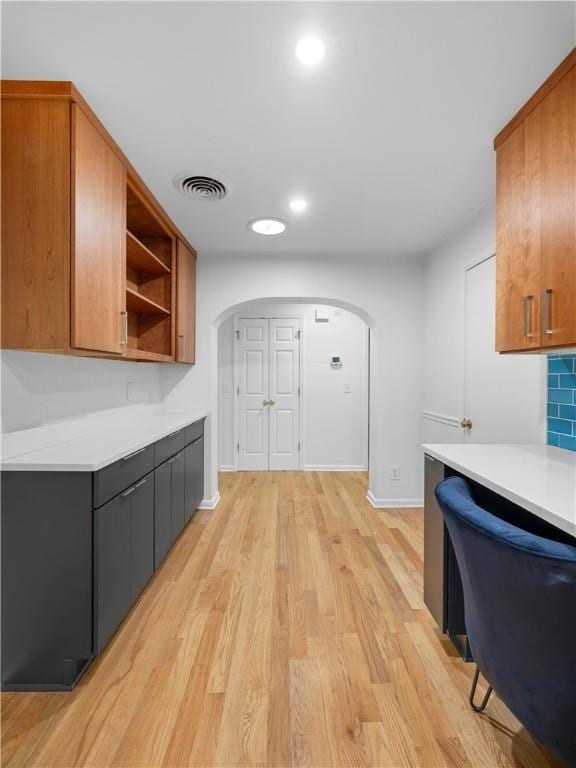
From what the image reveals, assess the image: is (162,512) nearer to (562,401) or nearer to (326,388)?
(562,401)

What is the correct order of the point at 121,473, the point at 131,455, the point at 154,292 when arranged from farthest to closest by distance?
the point at 154,292 → the point at 131,455 → the point at 121,473

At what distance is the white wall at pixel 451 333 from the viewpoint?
2560 millimetres

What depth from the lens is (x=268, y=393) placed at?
530 cm

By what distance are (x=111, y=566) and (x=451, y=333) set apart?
2862 millimetres

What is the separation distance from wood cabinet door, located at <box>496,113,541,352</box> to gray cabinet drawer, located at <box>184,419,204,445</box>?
225 centimetres

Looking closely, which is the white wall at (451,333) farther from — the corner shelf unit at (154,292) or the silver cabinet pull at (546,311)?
the corner shelf unit at (154,292)

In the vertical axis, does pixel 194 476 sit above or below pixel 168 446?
below

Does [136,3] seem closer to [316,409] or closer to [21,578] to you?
[21,578]

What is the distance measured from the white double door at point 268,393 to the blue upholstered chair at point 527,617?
4212 millimetres

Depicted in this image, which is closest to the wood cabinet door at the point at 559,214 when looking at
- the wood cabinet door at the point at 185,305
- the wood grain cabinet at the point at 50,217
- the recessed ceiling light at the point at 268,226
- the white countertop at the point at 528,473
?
the white countertop at the point at 528,473

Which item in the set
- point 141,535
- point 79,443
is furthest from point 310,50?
point 141,535

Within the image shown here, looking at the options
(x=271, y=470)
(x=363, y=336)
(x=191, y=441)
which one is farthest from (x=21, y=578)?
(x=363, y=336)

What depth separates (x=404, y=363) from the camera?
386 centimetres

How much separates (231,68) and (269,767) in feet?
8.02
